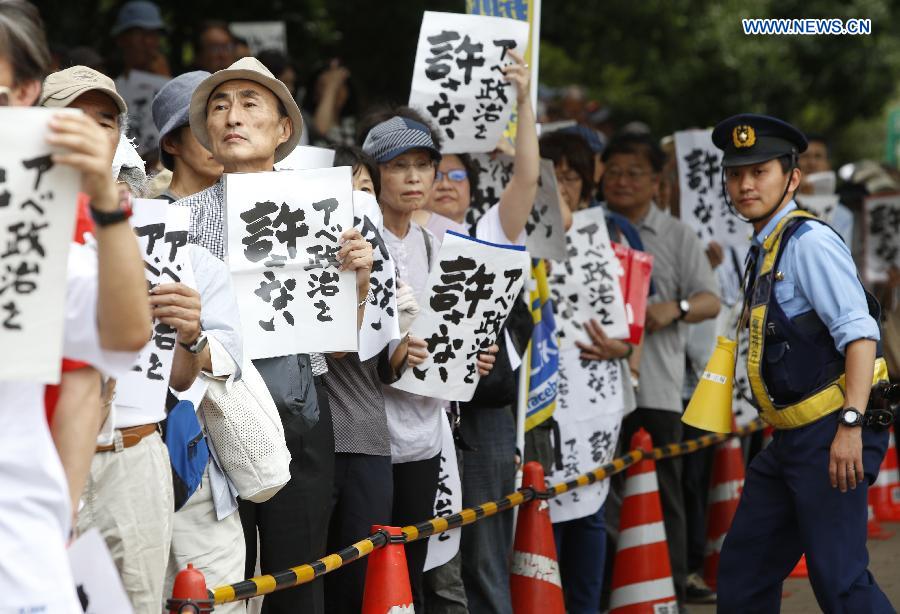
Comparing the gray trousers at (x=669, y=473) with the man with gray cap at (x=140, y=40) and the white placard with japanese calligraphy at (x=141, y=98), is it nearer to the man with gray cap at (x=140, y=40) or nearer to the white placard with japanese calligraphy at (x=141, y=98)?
the white placard with japanese calligraphy at (x=141, y=98)

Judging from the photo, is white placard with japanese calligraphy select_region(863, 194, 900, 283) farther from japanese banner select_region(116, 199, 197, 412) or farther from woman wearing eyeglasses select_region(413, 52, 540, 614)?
japanese banner select_region(116, 199, 197, 412)

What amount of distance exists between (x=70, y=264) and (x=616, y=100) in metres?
19.2

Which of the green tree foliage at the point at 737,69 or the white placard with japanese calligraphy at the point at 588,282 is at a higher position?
the green tree foliage at the point at 737,69

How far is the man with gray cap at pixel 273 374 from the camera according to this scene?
197 inches

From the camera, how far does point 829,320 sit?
5777mm

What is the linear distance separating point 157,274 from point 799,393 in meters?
2.91

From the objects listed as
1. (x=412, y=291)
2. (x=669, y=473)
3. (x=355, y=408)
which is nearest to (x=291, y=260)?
(x=355, y=408)

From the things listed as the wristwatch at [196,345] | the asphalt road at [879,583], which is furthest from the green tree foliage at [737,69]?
the wristwatch at [196,345]

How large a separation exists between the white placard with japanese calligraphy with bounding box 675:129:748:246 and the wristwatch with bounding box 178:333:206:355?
5658 millimetres

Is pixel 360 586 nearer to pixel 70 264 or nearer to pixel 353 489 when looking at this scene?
pixel 353 489

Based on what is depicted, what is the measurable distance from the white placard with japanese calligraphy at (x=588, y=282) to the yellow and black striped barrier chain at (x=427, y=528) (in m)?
0.71

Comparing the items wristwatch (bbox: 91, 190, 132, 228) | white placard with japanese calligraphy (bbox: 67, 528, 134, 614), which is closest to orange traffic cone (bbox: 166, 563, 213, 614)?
white placard with japanese calligraphy (bbox: 67, 528, 134, 614)

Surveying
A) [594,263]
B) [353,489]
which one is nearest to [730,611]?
[353,489]

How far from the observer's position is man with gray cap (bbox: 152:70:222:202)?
5289 mm
